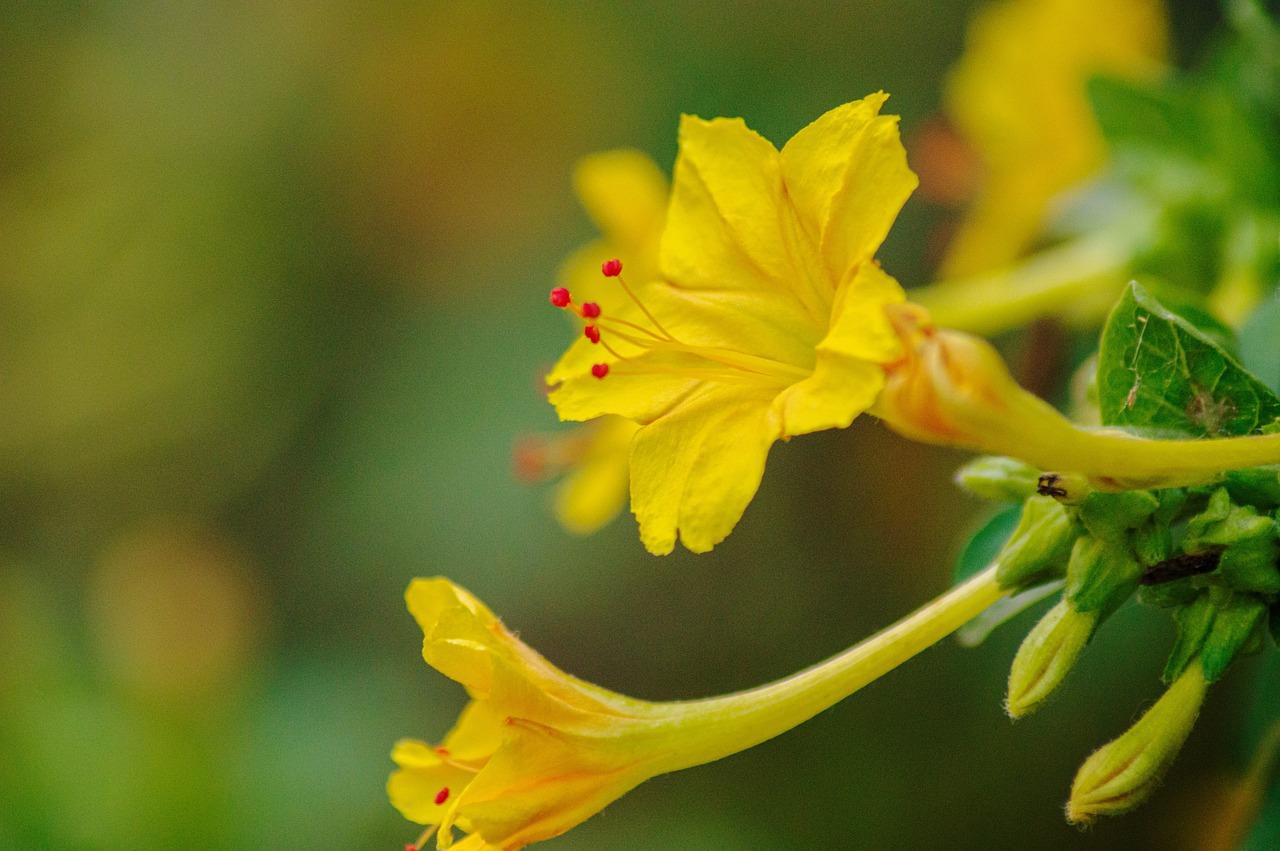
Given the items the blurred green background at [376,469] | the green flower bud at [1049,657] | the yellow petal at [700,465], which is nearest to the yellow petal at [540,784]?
the yellow petal at [700,465]

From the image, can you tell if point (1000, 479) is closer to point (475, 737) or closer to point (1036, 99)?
point (475, 737)

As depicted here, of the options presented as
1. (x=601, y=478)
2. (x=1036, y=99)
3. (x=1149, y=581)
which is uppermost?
(x=1036, y=99)

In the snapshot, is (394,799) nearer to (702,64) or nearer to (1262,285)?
(1262,285)

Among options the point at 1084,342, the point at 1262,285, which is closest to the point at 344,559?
the point at 1084,342

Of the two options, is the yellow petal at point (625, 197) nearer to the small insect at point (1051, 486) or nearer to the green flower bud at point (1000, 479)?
the green flower bud at point (1000, 479)

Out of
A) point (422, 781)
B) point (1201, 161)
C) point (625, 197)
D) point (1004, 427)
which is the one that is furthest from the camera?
point (625, 197)

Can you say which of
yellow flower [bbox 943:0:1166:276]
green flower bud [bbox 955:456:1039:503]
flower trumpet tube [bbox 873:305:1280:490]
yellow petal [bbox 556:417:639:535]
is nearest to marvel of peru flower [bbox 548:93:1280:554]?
flower trumpet tube [bbox 873:305:1280:490]

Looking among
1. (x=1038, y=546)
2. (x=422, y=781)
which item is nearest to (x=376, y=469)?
(x=422, y=781)
